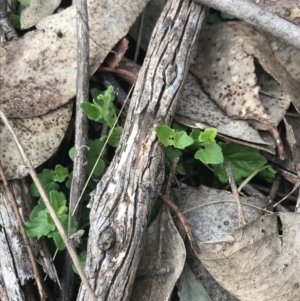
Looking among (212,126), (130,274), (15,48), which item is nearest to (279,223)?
(212,126)

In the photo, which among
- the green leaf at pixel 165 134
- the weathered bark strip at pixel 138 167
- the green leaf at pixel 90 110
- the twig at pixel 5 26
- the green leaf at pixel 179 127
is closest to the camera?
the weathered bark strip at pixel 138 167

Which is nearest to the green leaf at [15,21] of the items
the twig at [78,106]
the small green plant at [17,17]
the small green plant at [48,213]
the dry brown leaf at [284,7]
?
the small green plant at [17,17]

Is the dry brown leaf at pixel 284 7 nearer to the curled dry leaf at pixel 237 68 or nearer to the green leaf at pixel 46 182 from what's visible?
the curled dry leaf at pixel 237 68

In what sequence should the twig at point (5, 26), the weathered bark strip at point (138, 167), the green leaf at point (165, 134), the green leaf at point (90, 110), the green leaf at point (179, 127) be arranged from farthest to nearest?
the twig at point (5, 26) < the green leaf at point (179, 127) < the green leaf at point (90, 110) < the green leaf at point (165, 134) < the weathered bark strip at point (138, 167)

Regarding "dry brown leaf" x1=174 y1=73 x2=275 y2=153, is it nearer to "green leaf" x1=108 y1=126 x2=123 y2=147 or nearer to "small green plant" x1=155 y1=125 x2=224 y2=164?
"small green plant" x1=155 y1=125 x2=224 y2=164

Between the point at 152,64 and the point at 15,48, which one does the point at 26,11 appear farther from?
the point at 152,64
